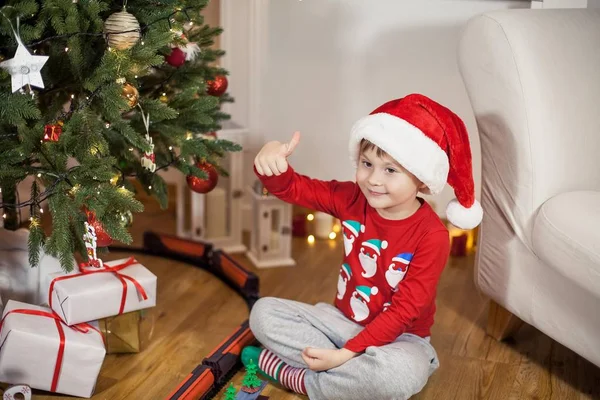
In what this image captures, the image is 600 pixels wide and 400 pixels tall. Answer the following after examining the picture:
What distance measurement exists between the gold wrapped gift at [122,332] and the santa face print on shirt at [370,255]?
21.6 inches

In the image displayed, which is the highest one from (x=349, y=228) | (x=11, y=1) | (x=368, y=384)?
(x=11, y=1)

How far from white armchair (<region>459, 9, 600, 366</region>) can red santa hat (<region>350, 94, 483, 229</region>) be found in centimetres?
18

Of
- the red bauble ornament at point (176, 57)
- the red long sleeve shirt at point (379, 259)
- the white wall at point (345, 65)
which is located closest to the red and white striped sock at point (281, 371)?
the red long sleeve shirt at point (379, 259)

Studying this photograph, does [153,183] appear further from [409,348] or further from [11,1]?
[409,348]

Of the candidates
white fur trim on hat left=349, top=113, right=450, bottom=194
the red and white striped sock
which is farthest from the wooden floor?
white fur trim on hat left=349, top=113, right=450, bottom=194

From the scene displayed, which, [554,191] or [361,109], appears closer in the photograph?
[554,191]

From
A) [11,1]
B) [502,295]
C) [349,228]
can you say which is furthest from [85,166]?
[502,295]

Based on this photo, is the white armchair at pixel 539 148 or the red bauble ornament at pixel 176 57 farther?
the red bauble ornament at pixel 176 57

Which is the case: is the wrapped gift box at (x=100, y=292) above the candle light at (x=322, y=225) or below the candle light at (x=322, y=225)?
above

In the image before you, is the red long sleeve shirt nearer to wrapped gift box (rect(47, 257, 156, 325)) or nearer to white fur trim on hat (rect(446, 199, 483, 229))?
white fur trim on hat (rect(446, 199, 483, 229))

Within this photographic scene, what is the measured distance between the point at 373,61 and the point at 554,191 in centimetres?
95

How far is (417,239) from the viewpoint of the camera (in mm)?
1664

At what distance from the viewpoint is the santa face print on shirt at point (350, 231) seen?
1.75m

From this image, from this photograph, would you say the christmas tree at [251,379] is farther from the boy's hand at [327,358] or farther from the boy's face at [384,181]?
the boy's face at [384,181]
